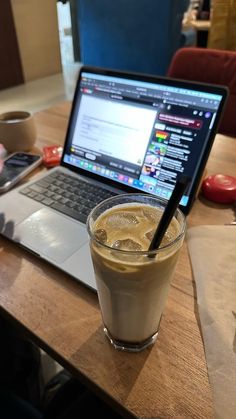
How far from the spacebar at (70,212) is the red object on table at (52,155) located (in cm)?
18

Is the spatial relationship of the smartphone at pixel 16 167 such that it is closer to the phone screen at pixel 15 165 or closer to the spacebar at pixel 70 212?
the phone screen at pixel 15 165

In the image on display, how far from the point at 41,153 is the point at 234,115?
2.28 ft

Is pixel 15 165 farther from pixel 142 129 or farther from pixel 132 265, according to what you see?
pixel 132 265

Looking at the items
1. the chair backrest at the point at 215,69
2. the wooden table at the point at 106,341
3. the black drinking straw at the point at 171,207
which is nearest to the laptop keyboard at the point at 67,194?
the wooden table at the point at 106,341

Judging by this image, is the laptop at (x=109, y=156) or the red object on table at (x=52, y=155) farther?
the red object on table at (x=52, y=155)

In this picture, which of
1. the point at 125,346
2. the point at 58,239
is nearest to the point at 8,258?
the point at 58,239

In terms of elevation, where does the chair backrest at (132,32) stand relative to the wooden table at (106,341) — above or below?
Result: below

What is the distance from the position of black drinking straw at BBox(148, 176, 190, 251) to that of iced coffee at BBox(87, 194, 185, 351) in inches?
0.4

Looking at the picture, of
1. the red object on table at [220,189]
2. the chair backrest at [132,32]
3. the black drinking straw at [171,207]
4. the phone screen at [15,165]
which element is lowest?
the chair backrest at [132,32]

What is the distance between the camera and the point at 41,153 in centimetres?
88

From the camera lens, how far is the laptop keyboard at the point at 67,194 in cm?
65

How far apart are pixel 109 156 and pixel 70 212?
0.15 m

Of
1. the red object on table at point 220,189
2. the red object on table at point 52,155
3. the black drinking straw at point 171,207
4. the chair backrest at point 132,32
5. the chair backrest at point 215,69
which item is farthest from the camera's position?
the chair backrest at point 132,32

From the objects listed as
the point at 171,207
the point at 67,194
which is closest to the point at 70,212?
the point at 67,194
